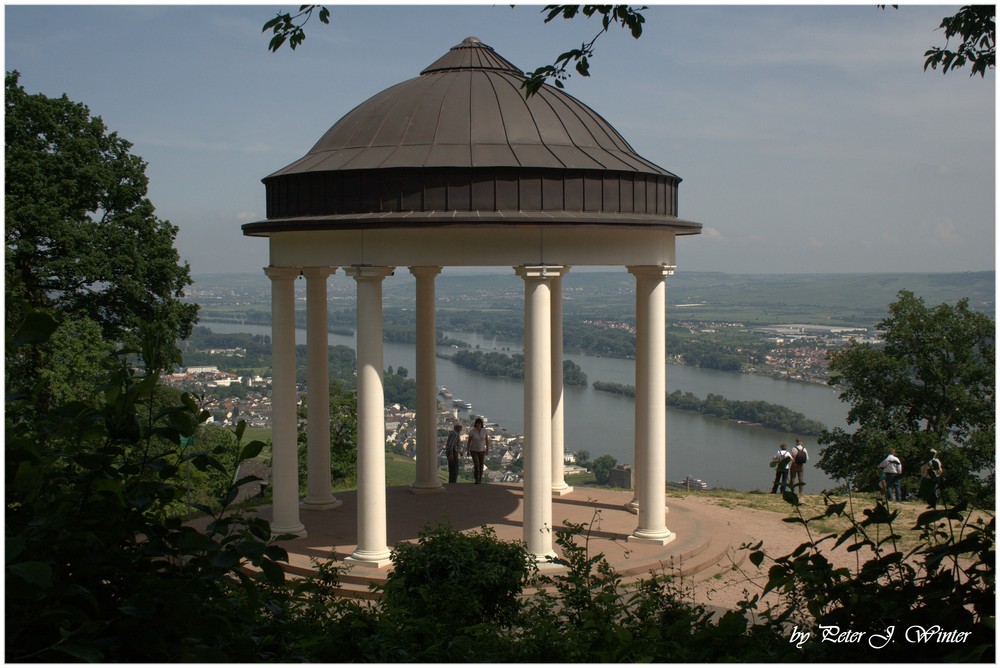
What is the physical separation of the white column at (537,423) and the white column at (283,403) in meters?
5.06

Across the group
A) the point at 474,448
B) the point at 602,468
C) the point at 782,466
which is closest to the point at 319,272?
the point at 474,448

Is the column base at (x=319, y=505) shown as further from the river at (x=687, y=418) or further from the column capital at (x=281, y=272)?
the river at (x=687, y=418)

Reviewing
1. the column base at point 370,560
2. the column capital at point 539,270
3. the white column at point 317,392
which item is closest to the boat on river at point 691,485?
the white column at point 317,392

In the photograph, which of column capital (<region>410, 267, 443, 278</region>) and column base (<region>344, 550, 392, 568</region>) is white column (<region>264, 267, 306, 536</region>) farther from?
column capital (<region>410, 267, 443, 278</region>)

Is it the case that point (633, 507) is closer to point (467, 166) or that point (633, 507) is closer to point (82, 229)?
point (467, 166)

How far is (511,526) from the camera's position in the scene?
21.2m

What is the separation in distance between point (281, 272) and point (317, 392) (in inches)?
168

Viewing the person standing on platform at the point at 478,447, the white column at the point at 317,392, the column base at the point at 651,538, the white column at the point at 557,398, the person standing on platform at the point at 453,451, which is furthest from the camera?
the person standing on platform at the point at 453,451

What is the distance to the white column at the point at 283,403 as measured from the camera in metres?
19.4

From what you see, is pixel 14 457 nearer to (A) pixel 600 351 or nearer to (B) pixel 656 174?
(B) pixel 656 174

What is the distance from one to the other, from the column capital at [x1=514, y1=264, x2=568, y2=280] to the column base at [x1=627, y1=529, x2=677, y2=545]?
602cm

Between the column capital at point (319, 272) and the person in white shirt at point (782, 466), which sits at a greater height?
the column capital at point (319, 272)

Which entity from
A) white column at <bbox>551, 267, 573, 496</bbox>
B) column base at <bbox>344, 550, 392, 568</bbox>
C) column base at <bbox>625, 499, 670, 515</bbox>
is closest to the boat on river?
white column at <bbox>551, 267, 573, 496</bbox>

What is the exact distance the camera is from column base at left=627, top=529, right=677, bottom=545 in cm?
1955
